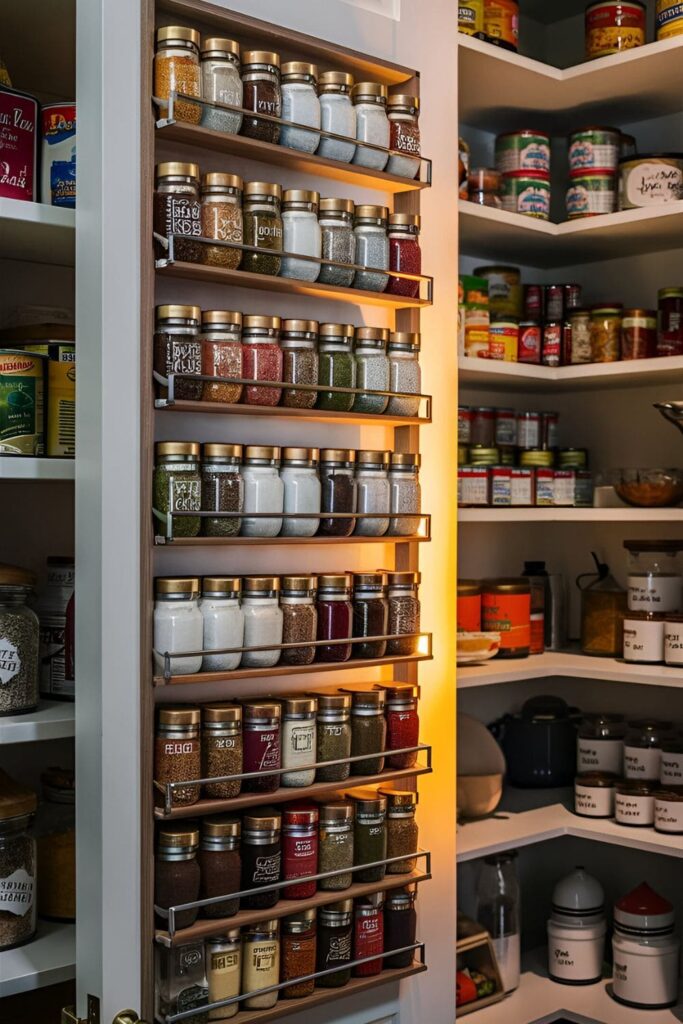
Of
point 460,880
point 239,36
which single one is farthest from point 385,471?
point 460,880

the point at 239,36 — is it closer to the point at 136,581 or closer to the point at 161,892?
the point at 136,581

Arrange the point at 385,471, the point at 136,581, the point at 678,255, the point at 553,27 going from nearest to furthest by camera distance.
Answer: the point at 136,581 < the point at 385,471 < the point at 678,255 < the point at 553,27

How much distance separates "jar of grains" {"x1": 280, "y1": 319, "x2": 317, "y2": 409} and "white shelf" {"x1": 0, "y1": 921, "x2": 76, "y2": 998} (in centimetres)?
81

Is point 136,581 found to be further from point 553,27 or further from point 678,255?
point 553,27

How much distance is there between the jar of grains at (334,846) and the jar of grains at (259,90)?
964 mm

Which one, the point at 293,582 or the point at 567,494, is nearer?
the point at 293,582

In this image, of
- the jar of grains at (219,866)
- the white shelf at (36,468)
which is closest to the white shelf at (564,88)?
the white shelf at (36,468)

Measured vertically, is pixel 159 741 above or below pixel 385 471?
below

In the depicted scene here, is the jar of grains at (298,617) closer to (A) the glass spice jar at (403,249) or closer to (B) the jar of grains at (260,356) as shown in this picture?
(B) the jar of grains at (260,356)

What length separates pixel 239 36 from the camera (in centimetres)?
167

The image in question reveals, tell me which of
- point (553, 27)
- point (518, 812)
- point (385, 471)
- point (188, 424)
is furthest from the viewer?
point (553, 27)

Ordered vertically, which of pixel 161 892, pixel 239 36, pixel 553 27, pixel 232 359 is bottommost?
pixel 161 892

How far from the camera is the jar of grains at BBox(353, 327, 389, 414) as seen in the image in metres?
1.71

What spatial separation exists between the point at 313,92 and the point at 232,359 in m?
0.42
